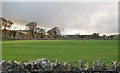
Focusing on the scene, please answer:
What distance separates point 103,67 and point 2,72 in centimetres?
201

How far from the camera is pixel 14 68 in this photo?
5.76m

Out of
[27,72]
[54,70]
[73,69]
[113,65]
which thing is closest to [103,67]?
[113,65]

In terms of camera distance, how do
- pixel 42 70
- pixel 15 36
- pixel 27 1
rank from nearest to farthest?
1. pixel 42 70
2. pixel 27 1
3. pixel 15 36

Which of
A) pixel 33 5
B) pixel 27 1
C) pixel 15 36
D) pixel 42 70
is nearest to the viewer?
pixel 42 70

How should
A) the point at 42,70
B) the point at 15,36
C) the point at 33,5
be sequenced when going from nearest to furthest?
1. the point at 42,70
2. the point at 33,5
3. the point at 15,36

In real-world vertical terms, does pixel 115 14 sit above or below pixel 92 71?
above

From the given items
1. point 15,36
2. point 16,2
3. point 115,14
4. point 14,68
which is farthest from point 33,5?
point 15,36

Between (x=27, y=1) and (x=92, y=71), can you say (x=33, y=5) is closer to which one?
(x=27, y=1)

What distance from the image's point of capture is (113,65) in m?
5.85

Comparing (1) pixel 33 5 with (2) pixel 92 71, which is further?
(1) pixel 33 5

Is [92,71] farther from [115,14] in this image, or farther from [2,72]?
[115,14]

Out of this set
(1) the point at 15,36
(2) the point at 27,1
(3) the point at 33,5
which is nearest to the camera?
(2) the point at 27,1

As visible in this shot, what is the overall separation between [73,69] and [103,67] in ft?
1.96

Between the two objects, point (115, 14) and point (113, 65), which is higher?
point (115, 14)
